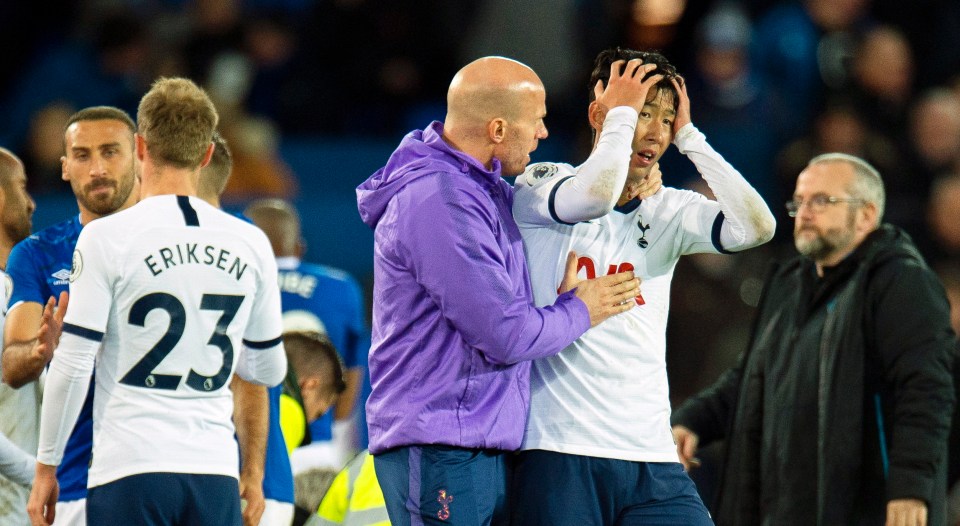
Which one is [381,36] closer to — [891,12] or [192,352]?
[891,12]

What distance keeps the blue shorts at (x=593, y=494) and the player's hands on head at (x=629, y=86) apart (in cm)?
109

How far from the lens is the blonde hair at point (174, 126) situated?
164 inches

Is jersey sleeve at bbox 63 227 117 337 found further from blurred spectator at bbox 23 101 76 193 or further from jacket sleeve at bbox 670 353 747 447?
blurred spectator at bbox 23 101 76 193

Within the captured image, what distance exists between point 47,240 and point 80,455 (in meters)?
0.82

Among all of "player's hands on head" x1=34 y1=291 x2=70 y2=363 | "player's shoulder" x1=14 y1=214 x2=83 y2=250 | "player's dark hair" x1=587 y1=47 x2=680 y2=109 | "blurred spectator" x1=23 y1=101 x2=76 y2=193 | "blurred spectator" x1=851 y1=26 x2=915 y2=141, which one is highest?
"blurred spectator" x1=851 y1=26 x2=915 y2=141

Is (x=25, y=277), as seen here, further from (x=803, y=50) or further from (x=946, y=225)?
(x=803, y=50)

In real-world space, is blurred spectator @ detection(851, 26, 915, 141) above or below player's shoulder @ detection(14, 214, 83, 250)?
above

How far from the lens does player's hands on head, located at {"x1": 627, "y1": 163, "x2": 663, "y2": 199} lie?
4.40m

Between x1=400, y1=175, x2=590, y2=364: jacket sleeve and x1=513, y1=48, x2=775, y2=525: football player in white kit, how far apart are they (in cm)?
25

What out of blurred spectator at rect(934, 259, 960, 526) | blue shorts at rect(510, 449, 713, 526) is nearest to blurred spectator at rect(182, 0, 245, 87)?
blurred spectator at rect(934, 259, 960, 526)

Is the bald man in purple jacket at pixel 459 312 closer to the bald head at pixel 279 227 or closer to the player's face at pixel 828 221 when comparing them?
the player's face at pixel 828 221

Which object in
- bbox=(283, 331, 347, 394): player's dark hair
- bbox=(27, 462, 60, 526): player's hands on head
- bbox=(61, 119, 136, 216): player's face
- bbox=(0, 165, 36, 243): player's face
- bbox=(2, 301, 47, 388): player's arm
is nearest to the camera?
bbox=(27, 462, 60, 526): player's hands on head

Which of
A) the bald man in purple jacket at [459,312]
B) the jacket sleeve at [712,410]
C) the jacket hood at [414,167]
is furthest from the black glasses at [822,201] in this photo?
the jacket hood at [414,167]

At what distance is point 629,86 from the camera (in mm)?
4184
